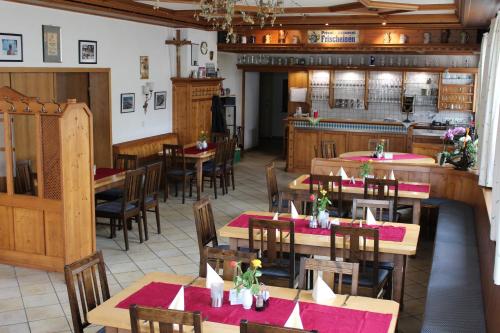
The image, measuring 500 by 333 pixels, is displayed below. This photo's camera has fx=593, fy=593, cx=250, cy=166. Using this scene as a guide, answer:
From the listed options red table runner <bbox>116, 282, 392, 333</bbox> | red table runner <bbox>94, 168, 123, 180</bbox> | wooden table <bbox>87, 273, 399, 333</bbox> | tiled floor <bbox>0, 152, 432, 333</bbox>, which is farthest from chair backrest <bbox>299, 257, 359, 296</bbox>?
red table runner <bbox>94, 168, 123, 180</bbox>

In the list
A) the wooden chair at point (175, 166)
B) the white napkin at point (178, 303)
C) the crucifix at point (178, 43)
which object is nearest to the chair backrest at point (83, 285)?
the white napkin at point (178, 303)

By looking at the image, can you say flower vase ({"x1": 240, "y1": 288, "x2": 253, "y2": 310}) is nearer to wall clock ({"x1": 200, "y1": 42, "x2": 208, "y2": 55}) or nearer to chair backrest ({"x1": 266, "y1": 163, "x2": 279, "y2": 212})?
chair backrest ({"x1": 266, "y1": 163, "x2": 279, "y2": 212})

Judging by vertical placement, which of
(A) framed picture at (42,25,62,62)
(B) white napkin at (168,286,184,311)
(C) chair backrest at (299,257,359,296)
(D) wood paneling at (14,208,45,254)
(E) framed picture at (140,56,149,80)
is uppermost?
(A) framed picture at (42,25,62,62)

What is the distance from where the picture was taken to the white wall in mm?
8977

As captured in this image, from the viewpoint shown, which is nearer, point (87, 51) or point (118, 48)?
point (87, 51)

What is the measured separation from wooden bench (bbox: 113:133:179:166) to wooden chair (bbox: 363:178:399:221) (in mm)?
5158

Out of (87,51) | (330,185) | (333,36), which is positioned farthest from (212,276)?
(333,36)

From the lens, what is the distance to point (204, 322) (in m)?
4.01

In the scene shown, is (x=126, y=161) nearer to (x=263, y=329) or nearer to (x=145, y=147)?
(x=145, y=147)

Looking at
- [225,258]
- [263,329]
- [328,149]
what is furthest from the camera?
[328,149]

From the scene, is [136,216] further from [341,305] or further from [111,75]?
[341,305]

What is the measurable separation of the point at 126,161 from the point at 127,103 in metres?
2.05

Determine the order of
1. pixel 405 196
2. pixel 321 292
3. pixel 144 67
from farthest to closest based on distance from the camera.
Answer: pixel 144 67
pixel 405 196
pixel 321 292

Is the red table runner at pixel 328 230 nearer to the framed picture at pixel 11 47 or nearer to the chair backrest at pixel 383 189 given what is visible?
the chair backrest at pixel 383 189
